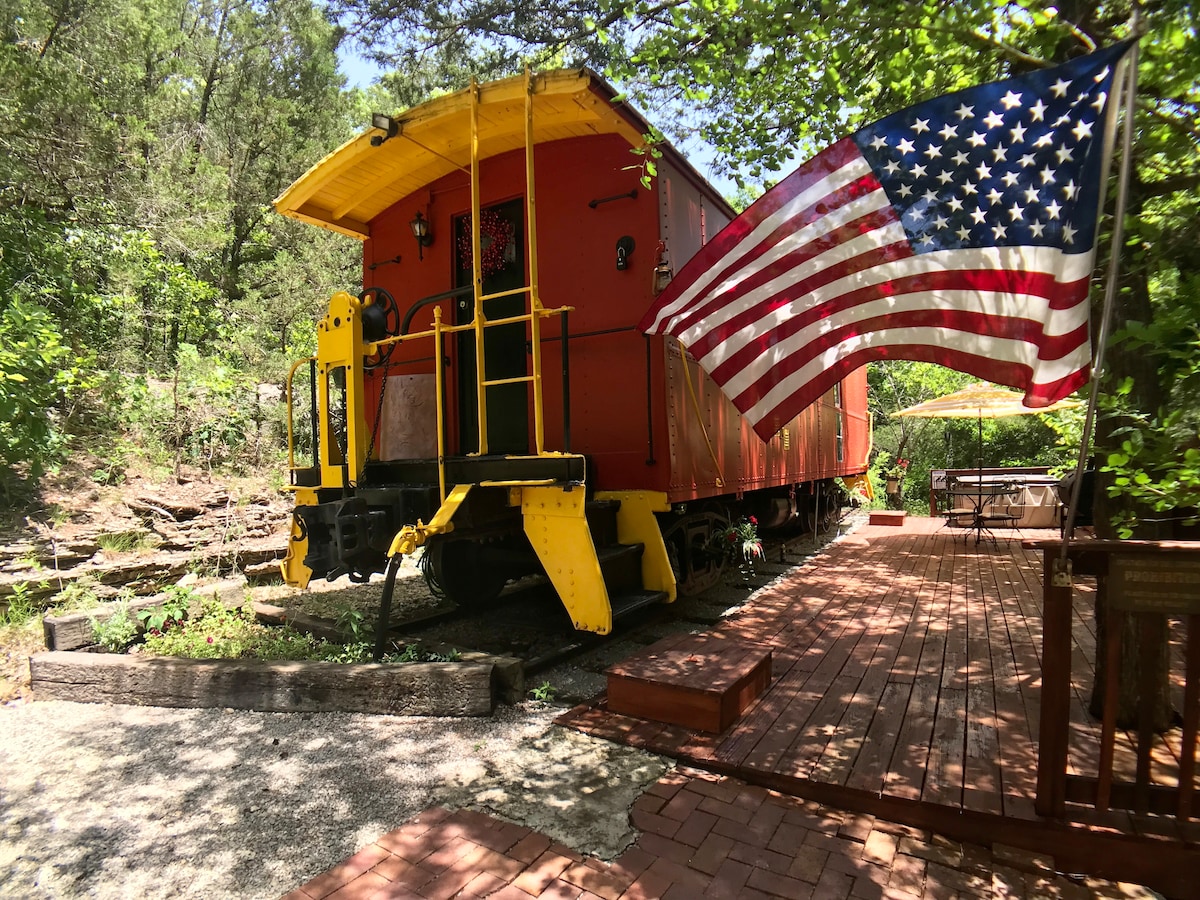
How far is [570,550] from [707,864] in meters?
2.02

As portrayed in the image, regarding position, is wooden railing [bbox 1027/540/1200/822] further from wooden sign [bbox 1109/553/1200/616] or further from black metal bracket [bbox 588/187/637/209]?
black metal bracket [bbox 588/187/637/209]

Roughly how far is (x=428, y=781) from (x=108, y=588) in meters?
4.80

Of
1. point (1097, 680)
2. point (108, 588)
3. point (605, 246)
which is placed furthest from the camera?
point (108, 588)

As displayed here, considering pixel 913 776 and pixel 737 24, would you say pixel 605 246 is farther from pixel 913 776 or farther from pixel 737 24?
pixel 913 776

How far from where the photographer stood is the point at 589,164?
482cm

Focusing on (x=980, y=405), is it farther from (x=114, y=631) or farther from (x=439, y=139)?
(x=114, y=631)

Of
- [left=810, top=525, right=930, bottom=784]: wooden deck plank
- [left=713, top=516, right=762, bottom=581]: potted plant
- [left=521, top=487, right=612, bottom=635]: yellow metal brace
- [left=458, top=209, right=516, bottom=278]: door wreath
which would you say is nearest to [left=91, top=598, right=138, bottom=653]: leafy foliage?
[left=521, top=487, right=612, bottom=635]: yellow metal brace

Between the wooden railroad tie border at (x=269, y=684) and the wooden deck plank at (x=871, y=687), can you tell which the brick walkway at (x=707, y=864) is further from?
the wooden railroad tie border at (x=269, y=684)

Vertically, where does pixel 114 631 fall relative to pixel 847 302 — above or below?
below

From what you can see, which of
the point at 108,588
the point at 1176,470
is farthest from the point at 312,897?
the point at 108,588

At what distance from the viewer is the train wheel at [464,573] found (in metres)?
5.16

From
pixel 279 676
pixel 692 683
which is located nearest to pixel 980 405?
pixel 692 683

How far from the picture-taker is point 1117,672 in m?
2.24

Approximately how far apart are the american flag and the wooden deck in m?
1.50
